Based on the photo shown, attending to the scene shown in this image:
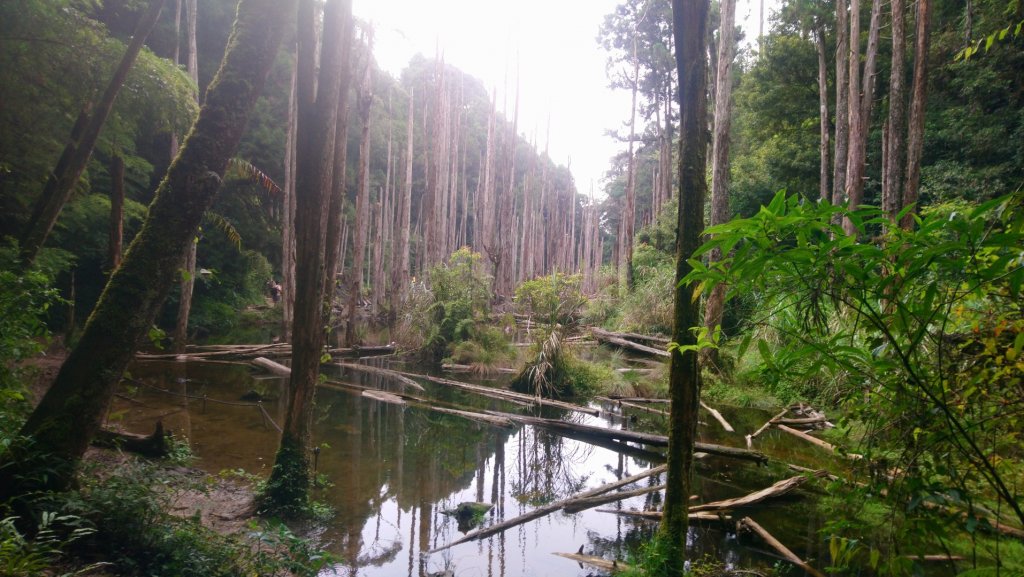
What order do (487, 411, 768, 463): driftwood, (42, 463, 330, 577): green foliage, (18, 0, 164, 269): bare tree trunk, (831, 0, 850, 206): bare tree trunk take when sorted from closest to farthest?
1. (42, 463, 330, 577): green foliage
2. (18, 0, 164, 269): bare tree trunk
3. (487, 411, 768, 463): driftwood
4. (831, 0, 850, 206): bare tree trunk

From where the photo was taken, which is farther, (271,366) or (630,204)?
(630,204)

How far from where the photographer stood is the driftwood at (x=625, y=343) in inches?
482

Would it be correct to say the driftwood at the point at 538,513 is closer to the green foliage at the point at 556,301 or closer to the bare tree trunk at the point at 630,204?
the green foliage at the point at 556,301

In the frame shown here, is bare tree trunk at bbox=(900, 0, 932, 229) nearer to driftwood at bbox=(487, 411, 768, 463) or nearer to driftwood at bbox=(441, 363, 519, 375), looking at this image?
driftwood at bbox=(487, 411, 768, 463)

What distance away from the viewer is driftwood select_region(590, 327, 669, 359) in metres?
12.2

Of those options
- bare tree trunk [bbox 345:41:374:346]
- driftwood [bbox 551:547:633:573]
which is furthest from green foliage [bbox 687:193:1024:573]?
bare tree trunk [bbox 345:41:374:346]

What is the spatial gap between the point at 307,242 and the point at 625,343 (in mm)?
10112

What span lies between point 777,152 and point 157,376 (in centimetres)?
1822

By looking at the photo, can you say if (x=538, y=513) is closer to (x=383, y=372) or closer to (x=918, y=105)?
(x=383, y=372)

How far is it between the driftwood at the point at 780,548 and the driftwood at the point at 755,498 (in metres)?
0.24

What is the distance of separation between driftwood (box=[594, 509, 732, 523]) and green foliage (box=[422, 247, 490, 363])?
9.05 m

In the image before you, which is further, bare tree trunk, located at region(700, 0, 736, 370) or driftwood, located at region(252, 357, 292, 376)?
driftwood, located at region(252, 357, 292, 376)

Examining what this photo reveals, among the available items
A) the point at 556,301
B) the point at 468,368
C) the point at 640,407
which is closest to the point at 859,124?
the point at 556,301

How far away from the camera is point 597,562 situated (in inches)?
155
